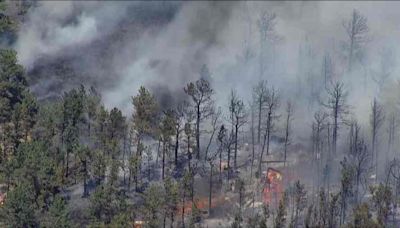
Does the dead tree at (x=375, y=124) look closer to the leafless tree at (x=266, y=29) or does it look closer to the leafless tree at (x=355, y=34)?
the leafless tree at (x=355, y=34)

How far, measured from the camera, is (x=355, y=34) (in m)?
122

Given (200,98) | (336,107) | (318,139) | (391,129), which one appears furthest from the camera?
(200,98)

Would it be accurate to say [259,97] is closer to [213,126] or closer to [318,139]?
[213,126]

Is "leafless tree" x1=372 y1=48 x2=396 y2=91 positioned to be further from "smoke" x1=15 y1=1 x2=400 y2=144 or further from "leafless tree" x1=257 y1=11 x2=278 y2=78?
"leafless tree" x1=257 y1=11 x2=278 y2=78

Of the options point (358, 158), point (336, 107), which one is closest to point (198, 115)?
point (336, 107)

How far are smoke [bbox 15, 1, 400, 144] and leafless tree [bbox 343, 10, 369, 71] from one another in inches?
45.1

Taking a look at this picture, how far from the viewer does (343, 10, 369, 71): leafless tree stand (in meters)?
119

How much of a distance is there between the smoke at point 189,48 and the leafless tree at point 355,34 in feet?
3.76

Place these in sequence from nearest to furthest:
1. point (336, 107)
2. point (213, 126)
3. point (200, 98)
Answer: point (336, 107) < point (213, 126) < point (200, 98)

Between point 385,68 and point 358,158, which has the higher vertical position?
point 385,68

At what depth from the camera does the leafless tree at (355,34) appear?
119m

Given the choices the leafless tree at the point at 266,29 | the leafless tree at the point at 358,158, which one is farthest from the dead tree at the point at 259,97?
the leafless tree at the point at 266,29

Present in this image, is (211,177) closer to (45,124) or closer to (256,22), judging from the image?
(45,124)

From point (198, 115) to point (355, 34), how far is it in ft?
125
